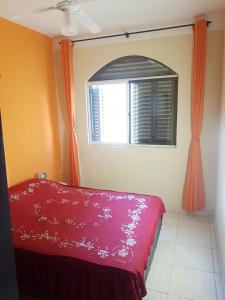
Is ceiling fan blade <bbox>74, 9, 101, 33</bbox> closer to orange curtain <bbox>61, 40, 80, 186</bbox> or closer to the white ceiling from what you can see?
the white ceiling

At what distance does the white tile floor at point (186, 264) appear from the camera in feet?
6.30

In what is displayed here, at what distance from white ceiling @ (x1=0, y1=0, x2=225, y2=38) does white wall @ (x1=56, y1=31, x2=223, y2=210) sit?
227mm

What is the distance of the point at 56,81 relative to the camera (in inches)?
144

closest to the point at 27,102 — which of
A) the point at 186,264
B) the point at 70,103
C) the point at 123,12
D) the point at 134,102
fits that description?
the point at 70,103

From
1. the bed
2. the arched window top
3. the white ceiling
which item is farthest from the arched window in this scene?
the bed

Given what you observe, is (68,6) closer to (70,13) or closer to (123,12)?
(70,13)

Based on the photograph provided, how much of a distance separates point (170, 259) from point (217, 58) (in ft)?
7.69

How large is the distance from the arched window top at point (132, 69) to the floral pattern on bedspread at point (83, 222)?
166cm

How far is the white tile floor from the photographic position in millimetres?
1921

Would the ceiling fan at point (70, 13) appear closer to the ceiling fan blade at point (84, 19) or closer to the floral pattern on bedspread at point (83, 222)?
the ceiling fan blade at point (84, 19)

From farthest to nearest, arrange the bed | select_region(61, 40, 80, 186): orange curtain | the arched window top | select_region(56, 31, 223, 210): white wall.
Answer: select_region(61, 40, 80, 186): orange curtain → the arched window top → select_region(56, 31, 223, 210): white wall → the bed

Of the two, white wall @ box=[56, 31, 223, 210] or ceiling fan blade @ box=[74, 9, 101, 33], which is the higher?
ceiling fan blade @ box=[74, 9, 101, 33]

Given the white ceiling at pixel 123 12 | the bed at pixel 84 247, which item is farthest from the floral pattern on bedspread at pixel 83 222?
the white ceiling at pixel 123 12

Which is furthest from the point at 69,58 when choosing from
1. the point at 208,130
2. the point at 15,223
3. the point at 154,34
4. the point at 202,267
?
the point at 202,267
